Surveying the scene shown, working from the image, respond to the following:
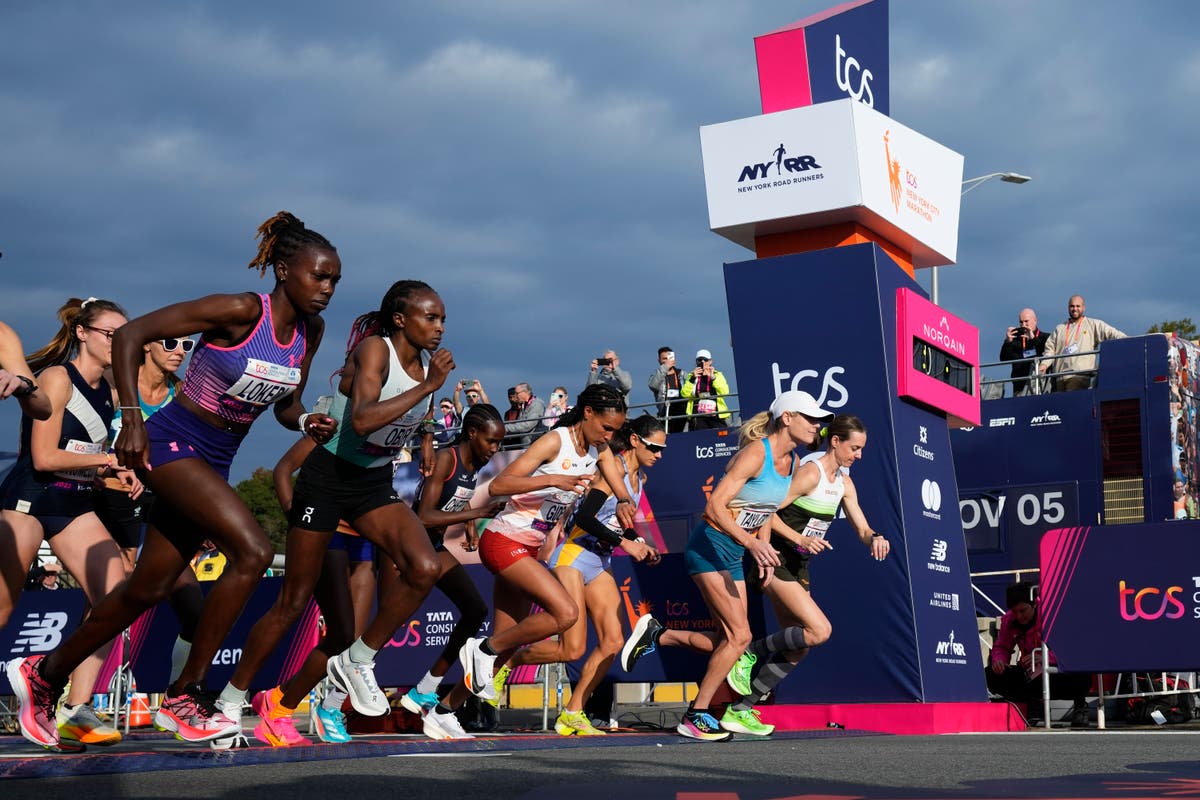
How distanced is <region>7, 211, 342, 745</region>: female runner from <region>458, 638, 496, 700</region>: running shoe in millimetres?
2532

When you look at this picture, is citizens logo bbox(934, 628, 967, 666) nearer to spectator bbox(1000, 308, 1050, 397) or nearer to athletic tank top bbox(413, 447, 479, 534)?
athletic tank top bbox(413, 447, 479, 534)

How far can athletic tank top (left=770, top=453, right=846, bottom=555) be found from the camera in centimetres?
984

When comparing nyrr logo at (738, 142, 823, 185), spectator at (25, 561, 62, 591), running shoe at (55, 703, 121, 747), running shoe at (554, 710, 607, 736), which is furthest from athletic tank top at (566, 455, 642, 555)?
spectator at (25, 561, 62, 591)

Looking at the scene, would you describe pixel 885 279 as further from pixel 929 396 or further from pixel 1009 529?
pixel 1009 529

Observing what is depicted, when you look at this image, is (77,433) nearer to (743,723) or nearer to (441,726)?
(441,726)

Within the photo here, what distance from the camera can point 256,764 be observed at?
5910mm

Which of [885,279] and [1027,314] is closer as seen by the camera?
[885,279]

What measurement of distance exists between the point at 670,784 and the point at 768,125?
780 centimetres

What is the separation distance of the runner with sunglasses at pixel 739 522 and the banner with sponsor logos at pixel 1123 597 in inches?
110

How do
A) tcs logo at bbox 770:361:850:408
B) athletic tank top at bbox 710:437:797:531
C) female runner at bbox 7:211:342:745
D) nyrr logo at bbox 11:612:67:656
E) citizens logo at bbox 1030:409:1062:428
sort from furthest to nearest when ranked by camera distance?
citizens logo at bbox 1030:409:1062:428 → nyrr logo at bbox 11:612:67:656 → tcs logo at bbox 770:361:850:408 → athletic tank top at bbox 710:437:797:531 → female runner at bbox 7:211:342:745

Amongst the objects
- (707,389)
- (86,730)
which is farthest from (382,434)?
(707,389)

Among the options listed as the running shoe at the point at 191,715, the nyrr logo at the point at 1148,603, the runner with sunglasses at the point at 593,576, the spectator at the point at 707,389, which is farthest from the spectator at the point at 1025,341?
the running shoe at the point at 191,715

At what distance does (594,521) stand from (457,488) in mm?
1003

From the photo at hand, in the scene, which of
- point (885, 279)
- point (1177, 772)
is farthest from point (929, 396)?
point (1177, 772)
